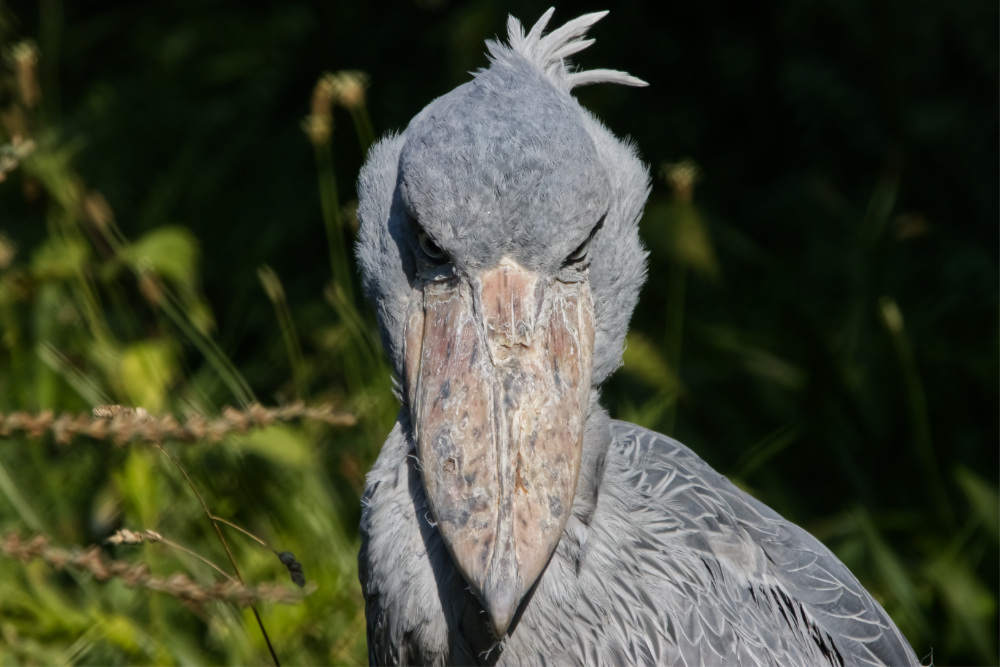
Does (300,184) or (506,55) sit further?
(300,184)

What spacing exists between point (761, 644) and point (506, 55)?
0.98 meters

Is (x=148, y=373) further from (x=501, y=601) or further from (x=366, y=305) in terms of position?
Answer: (x=501, y=601)

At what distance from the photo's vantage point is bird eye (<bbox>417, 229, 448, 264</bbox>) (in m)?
1.44

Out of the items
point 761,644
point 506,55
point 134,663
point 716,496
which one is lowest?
point 134,663

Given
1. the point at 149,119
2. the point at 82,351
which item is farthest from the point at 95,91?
the point at 82,351

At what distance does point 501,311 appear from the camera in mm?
1384

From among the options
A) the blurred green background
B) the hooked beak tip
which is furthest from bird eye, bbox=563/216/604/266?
the blurred green background

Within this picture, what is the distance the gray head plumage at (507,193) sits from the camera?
136 cm

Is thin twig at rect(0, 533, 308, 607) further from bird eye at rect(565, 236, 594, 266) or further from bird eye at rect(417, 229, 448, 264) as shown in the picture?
bird eye at rect(565, 236, 594, 266)

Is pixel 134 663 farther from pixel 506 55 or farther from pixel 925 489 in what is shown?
pixel 925 489

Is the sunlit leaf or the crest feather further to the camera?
the sunlit leaf

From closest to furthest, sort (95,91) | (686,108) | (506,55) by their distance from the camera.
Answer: (506,55)
(686,108)
(95,91)

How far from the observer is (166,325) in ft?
10.6

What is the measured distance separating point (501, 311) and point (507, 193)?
16 centimetres
